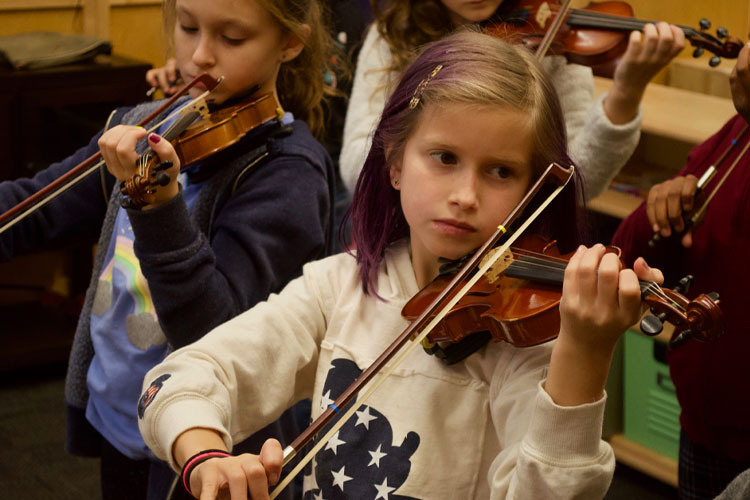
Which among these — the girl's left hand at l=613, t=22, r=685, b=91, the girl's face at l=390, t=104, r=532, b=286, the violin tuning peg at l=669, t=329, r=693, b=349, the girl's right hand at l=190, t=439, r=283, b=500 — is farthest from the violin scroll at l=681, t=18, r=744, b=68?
the girl's right hand at l=190, t=439, r=283, b=500

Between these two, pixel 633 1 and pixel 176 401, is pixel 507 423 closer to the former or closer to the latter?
pixel 176 401

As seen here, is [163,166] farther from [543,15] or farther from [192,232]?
[543,15]

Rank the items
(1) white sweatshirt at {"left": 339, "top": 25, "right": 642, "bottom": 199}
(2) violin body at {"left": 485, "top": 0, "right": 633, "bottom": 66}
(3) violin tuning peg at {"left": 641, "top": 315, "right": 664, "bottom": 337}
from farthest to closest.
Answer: (2) violin body at {"left": 485, "top": 0, "right": 633, "bottom": 66}
(1) white sweatshirt at {"left": 339, "top": 25, "right": 642, "bottom": 199}
(3) violin tuning peg at {"left": 641, "top": 315, "right": 664, "bottom": 337}

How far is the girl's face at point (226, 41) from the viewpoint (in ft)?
4.25

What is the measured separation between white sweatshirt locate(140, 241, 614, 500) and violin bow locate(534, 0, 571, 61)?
58cm

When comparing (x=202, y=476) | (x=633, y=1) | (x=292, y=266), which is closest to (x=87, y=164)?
(x=292, y=266)

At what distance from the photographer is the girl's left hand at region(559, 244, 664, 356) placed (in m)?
0.80

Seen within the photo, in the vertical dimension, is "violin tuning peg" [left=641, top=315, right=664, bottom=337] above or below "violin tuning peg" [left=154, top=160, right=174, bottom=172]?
above

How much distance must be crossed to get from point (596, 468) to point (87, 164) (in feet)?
2.81

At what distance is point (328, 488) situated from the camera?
1009mm

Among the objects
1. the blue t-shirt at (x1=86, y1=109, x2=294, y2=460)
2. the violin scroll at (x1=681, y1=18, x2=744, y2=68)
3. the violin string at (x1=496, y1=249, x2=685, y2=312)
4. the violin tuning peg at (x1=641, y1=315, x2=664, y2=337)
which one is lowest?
the blue t-shirt at (x1=86, y1=109, x2=294, y2=460)

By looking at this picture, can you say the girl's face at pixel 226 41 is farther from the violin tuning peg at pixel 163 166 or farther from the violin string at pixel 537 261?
the violin string at pixel 537 261

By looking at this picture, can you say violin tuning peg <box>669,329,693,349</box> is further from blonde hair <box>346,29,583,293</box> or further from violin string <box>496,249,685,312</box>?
blonde hair <box>346,29,583,293</box>

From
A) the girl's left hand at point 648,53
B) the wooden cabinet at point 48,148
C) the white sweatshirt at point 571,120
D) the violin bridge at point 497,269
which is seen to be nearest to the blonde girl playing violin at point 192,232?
the white sweatshirt at point 571,120
